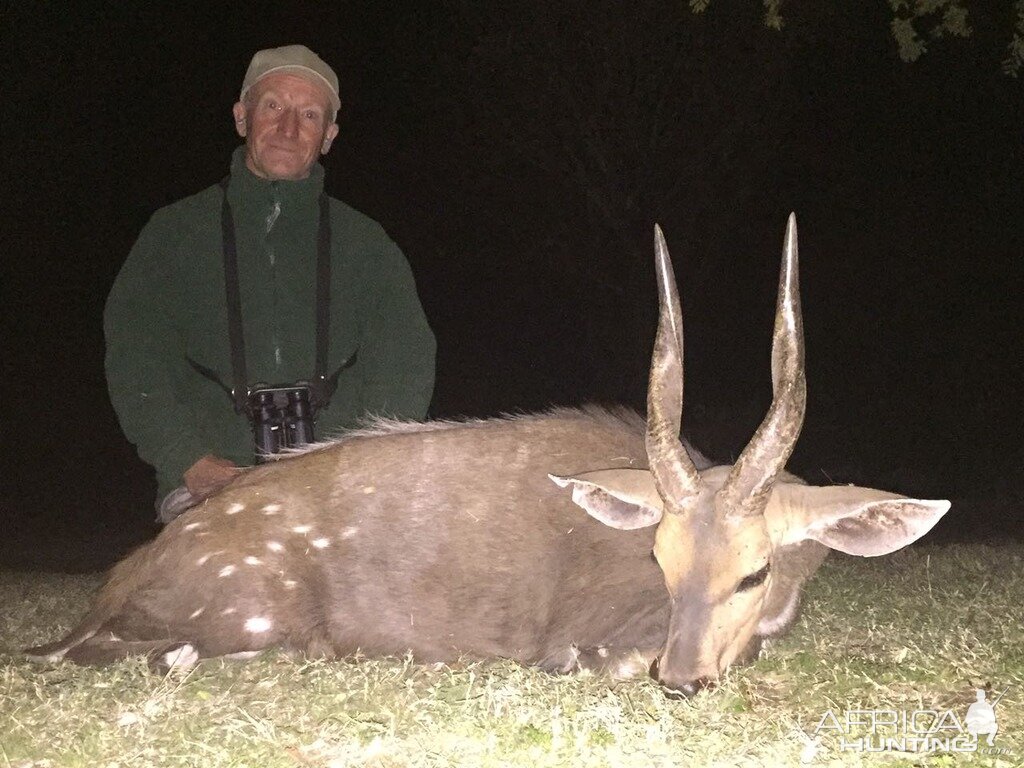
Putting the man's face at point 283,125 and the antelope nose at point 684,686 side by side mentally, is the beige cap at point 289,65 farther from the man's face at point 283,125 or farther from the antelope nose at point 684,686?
the antelope nose at point 684,686

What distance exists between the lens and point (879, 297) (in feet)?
77.4

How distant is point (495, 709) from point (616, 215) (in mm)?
15991

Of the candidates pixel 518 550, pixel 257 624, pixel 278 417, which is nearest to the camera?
pixel 257 624

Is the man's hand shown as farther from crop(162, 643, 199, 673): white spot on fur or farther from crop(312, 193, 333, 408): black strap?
crop(162, 643, 199, 673): white spot on fur

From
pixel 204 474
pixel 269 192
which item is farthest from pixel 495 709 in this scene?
pixel 269 192

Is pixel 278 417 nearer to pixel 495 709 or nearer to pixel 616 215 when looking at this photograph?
pixel 495 709

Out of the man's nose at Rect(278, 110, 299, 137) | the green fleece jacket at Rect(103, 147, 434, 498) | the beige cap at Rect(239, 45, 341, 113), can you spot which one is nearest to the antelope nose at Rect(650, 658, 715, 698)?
the green fleece jacket at Rect(103, 147, 434, 498)

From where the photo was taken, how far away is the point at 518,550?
4.31 metres

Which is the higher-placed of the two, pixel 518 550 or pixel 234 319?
pixel 234 319

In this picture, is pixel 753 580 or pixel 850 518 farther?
pixel 850 518

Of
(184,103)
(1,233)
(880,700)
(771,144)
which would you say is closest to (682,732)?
(880,700)

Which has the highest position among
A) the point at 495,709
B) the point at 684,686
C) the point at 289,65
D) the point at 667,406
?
the point at 289,65

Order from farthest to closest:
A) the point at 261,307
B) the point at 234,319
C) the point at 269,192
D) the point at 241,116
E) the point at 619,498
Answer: the point at 241,116 → the point at 269,192 → the point at 261,307 → the point at 234,319 → the point at 619,498

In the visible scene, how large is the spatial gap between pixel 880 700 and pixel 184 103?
28.4 meters
